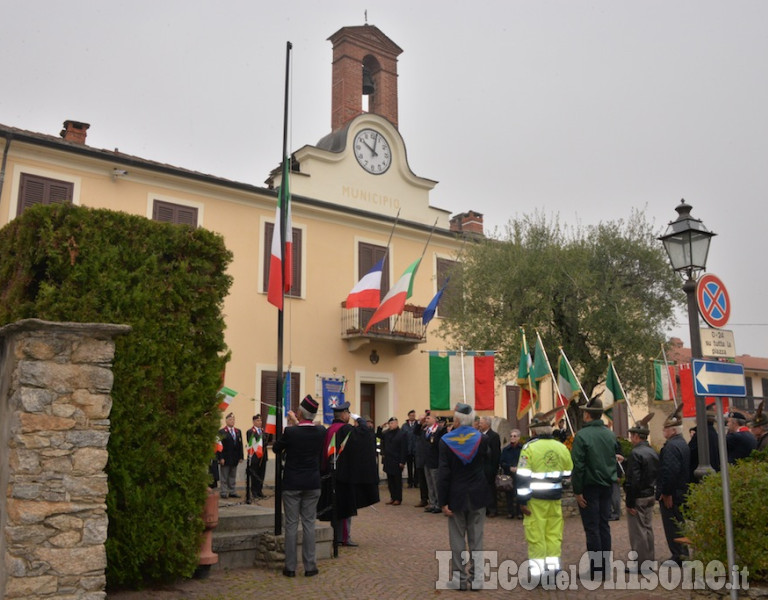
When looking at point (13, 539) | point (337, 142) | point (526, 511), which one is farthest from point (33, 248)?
point (337, 142)

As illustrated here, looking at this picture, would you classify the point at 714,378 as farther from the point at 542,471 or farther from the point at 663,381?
the point at 663,381

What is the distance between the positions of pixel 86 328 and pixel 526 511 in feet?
14.8

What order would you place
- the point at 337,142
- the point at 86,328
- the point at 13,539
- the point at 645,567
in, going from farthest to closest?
the point at 337,142, the point at 645,567, the point at 86,328, the point at 13,539

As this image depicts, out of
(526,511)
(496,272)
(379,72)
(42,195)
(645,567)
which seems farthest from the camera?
(379,72)

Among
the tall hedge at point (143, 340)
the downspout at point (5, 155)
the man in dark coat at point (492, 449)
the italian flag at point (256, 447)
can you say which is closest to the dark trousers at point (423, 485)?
the man in dark coat at point (492, 449)

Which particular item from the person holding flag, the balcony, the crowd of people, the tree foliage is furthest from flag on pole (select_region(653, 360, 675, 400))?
the person holding flag

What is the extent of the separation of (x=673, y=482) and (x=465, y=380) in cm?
732

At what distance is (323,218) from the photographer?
67.6ft

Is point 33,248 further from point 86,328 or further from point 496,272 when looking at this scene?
point 496,272

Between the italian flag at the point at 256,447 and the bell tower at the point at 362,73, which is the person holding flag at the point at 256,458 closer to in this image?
the italian flag at the point at 256,447

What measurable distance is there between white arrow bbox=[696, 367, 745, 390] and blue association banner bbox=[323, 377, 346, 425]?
13.9m

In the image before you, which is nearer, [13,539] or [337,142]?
[13,539]

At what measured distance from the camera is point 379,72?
76.9 feet

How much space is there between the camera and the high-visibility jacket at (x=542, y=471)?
7.06 meters
